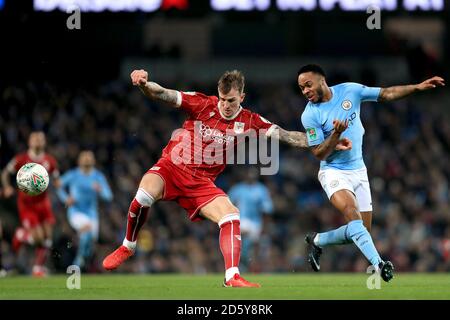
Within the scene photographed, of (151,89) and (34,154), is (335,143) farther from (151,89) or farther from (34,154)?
(34,154)

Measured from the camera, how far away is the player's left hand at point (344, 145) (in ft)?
32.6

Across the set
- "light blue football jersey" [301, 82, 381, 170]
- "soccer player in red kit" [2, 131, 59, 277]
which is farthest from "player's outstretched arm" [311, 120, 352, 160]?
"soccer player in red kit" [2, 131, 59, 277]

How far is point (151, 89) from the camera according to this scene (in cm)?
993

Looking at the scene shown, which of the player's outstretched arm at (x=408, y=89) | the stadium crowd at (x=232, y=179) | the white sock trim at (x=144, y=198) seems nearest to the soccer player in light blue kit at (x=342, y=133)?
the player's outstretched arm at (x=408, y=89)

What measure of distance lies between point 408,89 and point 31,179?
15.4ft

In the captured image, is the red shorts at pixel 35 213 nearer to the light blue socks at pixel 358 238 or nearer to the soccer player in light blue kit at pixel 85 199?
the soccer player in light blue kit at pixel 85 199

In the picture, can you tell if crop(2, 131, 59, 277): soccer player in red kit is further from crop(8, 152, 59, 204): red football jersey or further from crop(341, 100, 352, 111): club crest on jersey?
crop(341, 100, 352, 111): club crest on jersey

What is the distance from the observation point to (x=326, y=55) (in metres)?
28.6

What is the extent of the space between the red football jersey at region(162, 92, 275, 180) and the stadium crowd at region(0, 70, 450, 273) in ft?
27.7

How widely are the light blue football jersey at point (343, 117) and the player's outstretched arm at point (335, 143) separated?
44cm

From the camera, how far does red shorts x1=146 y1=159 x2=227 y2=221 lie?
1053 cm

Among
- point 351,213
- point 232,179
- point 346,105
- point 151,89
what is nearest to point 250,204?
point 232,179
